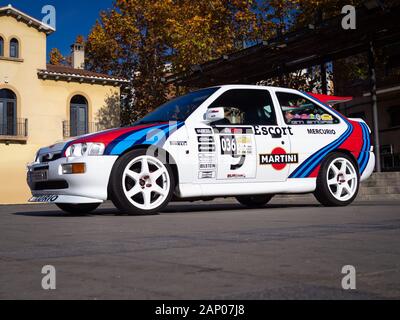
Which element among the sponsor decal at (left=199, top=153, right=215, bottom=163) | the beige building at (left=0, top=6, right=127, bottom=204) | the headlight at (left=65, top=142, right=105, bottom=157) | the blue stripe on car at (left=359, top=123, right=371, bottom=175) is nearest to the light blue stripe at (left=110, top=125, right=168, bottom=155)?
the headlight at (left=65, top=142, right=105, bottom=157)

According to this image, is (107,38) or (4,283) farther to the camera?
(107,38)

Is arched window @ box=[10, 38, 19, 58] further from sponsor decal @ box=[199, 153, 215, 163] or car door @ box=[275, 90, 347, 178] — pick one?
sponsor decal @ box=[199, 153, 215, 163]

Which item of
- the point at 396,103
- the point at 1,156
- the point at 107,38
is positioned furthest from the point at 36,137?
the point at 396,103

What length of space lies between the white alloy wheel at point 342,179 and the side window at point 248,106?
1.14m

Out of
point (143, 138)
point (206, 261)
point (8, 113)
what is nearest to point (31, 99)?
point (8, 113)

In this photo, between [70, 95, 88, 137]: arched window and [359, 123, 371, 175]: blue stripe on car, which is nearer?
[359, 123, 371, 175]: blue stripe on car

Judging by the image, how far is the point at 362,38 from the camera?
49.5ft

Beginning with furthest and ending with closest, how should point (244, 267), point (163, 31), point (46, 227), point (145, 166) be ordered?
point (163, 31), point (145, 166), point (46, 227), point (244, 267)

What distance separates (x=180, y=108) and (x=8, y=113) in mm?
23220

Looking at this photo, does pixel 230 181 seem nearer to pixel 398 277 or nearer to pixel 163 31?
pixel 398 277

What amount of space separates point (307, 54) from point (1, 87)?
1774 cm

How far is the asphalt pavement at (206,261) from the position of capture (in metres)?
2.18

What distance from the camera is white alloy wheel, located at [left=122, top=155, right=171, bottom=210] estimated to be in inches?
267

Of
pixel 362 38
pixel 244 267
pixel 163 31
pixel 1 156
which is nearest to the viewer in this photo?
pixel 244 267
